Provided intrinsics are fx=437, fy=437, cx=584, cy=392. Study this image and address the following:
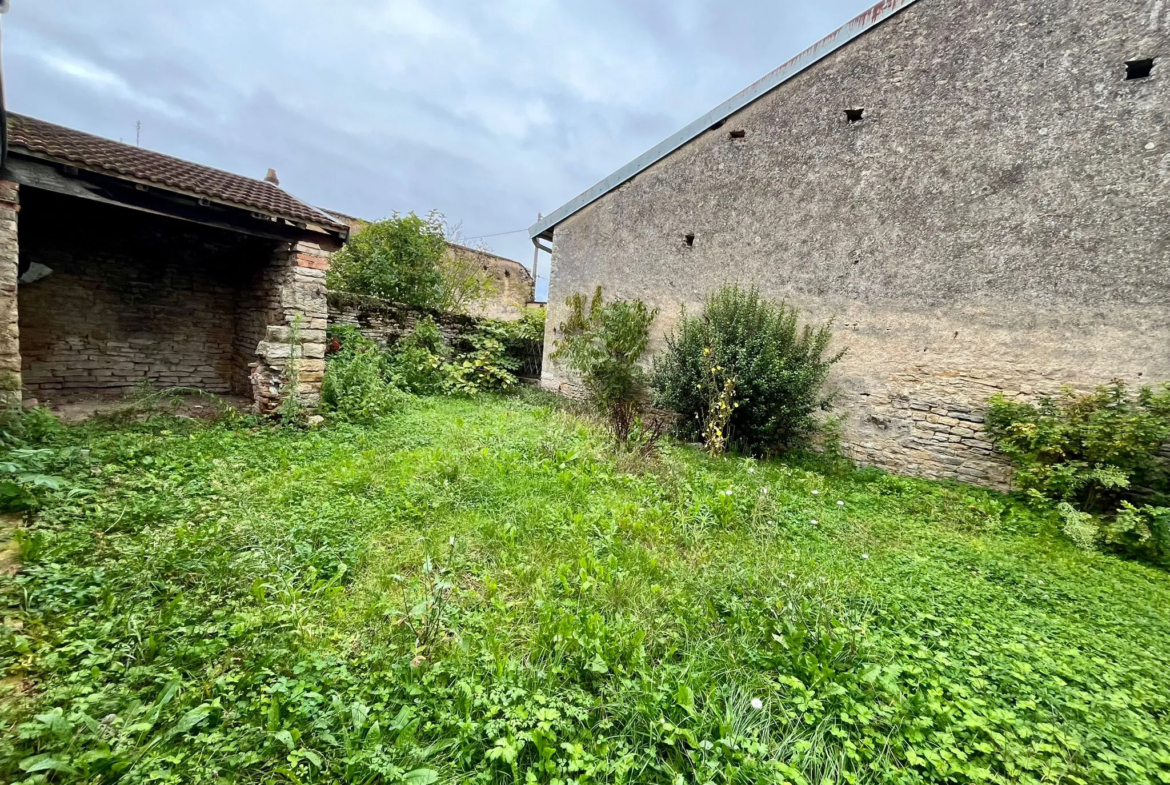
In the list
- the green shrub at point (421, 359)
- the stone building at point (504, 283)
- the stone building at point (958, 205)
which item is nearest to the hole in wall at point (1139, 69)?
the stone building at point (958, 205)

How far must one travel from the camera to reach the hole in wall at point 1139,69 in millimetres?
4527

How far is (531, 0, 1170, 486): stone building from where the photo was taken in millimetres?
4602

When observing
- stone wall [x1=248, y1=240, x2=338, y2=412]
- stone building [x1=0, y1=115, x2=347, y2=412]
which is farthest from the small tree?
stone wall [x1=248, y1=240, x2=338, y2=412]

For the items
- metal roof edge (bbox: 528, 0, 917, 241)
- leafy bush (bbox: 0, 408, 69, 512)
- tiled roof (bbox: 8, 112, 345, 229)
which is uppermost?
metal roof edge (bbox: 528, 0, 917, 241)

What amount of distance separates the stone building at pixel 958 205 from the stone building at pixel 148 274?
6509mm

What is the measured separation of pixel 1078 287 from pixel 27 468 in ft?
32.5

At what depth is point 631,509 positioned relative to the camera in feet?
12.7

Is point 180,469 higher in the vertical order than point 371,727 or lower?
higher

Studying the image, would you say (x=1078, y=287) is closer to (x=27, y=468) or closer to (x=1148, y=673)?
(x=1148, y=673)

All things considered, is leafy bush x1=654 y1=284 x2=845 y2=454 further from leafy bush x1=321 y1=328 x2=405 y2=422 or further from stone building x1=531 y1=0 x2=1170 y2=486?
leafy bush x1=321 y1=328 x2=405 y2=422

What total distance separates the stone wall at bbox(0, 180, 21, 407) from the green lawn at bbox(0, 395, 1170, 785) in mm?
969

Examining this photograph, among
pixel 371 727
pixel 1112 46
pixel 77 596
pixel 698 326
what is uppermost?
pixel 1112 46

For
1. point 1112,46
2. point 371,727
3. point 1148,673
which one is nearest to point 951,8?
point 1112,46

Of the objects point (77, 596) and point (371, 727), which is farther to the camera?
point (77, 596)
